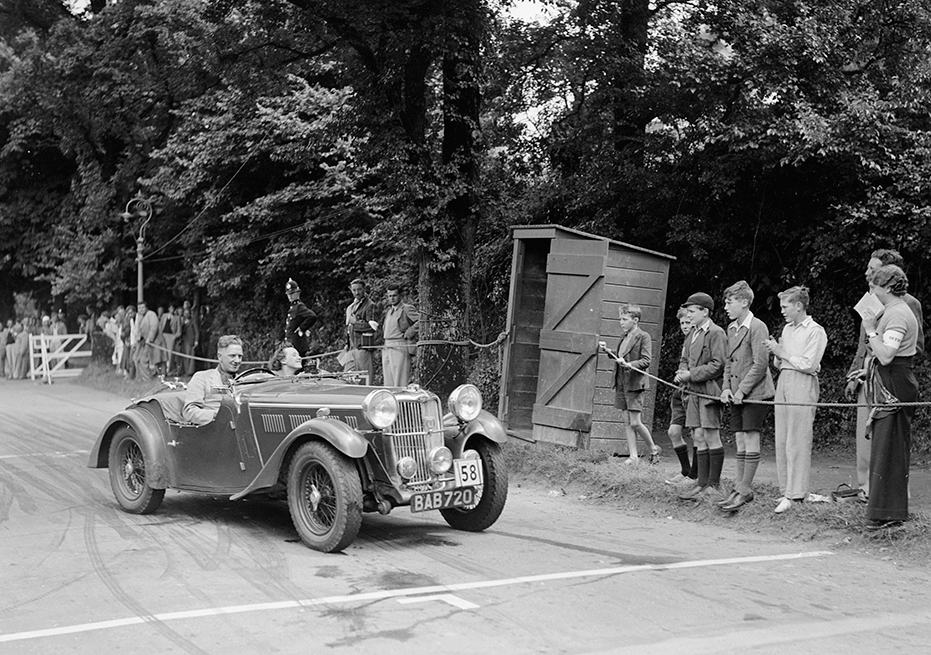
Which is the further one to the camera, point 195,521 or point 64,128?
point 64,128

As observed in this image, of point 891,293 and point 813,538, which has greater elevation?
point 891,293

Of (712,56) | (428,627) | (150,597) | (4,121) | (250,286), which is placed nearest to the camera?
(428,627)

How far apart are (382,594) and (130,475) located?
13.3 ft

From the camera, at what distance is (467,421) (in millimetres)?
8680

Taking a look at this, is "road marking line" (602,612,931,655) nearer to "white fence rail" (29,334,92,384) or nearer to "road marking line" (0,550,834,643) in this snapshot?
"road marking line" (0,550,834,643)

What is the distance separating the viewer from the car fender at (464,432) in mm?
8547

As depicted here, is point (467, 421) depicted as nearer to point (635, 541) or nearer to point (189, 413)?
point (635, 541)

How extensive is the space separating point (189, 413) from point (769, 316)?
31.2 ft

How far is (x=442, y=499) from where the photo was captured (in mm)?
8031

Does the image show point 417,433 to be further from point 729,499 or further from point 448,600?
point 729,499

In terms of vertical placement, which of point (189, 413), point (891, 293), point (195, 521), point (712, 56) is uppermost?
point (712, 56)

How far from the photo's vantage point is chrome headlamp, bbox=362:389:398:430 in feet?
25.6

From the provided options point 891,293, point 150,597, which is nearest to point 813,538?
point 891,293

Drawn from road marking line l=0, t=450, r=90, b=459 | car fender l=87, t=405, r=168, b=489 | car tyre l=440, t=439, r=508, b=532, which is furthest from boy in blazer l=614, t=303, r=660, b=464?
road marking line l=0, t=450, r=90, b=459
